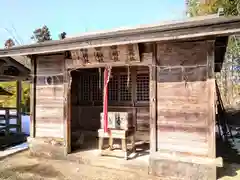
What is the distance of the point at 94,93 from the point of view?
877 centimetres

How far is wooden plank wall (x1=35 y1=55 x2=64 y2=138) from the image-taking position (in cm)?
614

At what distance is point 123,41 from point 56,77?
263 cm

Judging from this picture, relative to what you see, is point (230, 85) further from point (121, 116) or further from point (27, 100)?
point (27, 100)

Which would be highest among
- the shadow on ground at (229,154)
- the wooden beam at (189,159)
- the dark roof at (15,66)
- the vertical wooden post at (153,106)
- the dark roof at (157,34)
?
the dark roof at (157,34)

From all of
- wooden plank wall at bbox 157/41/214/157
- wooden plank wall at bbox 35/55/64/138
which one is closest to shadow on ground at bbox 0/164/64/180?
wooden plank wall at bbox 35/55/64/138

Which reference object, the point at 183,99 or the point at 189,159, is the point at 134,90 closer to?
the point at 183,99

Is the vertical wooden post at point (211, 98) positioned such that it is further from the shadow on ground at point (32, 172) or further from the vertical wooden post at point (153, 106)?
the shadow on ground at point (32, 172)

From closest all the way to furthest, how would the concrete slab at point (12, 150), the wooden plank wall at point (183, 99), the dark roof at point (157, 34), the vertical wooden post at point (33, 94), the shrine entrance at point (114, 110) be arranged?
the dark roof at point (157, 34) < the wooden plank wall at point (183, 99) < the shrine entrance at point (114, 110) < the vertical wooden post at point (33, 94) < the concrete slab at point (12, 150)

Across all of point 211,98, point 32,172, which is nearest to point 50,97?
point 32,172

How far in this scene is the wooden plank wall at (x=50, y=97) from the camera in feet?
20.1

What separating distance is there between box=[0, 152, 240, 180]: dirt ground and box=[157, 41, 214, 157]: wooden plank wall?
3.07ft

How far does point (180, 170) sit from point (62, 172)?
2.76m

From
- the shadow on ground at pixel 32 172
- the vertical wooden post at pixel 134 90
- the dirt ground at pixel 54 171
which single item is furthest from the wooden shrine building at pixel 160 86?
the vertical wooden post at pixel 134 90

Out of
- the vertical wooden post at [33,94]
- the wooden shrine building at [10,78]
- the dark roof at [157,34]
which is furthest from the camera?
the wooden shrine building at [10,78]
